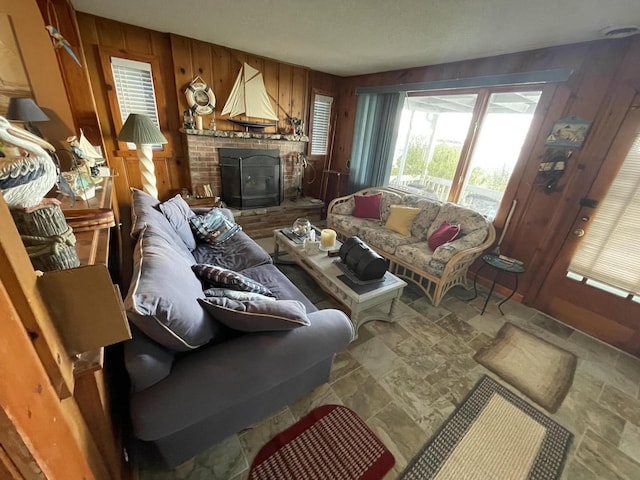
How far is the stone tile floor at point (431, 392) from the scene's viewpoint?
130 centimetres

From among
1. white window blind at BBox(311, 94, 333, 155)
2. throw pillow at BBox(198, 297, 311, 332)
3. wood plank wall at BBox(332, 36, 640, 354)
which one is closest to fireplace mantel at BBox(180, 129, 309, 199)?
white window blind at BBox(311, 94, 333, 155)

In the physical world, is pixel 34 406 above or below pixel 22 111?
below

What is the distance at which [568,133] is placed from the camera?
223 cm

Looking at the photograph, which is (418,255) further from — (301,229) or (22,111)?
(22,111)

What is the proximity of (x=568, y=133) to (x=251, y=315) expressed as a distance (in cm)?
298

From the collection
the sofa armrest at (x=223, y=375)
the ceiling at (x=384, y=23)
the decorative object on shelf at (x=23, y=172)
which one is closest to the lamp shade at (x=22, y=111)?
the ceiling at (x=384, y=23)

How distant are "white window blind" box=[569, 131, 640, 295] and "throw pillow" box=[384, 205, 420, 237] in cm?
152

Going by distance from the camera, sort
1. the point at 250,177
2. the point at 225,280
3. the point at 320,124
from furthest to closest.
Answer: the point at 320,124 < the point at 250,177 < the point at 225,280

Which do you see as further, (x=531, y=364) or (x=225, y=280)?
(x=531, y=364)

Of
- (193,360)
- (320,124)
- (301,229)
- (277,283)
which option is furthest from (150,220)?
(320,124)

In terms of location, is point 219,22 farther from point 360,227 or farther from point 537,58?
point 537,58

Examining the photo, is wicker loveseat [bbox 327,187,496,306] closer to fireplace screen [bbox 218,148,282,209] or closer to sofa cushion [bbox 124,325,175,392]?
fireplace screen [bbox 218,148,282,209]

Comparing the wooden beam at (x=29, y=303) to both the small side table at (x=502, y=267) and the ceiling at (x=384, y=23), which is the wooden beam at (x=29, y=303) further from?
the small side table at (x=502, y=267)

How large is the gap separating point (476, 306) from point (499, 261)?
50 centimetres
